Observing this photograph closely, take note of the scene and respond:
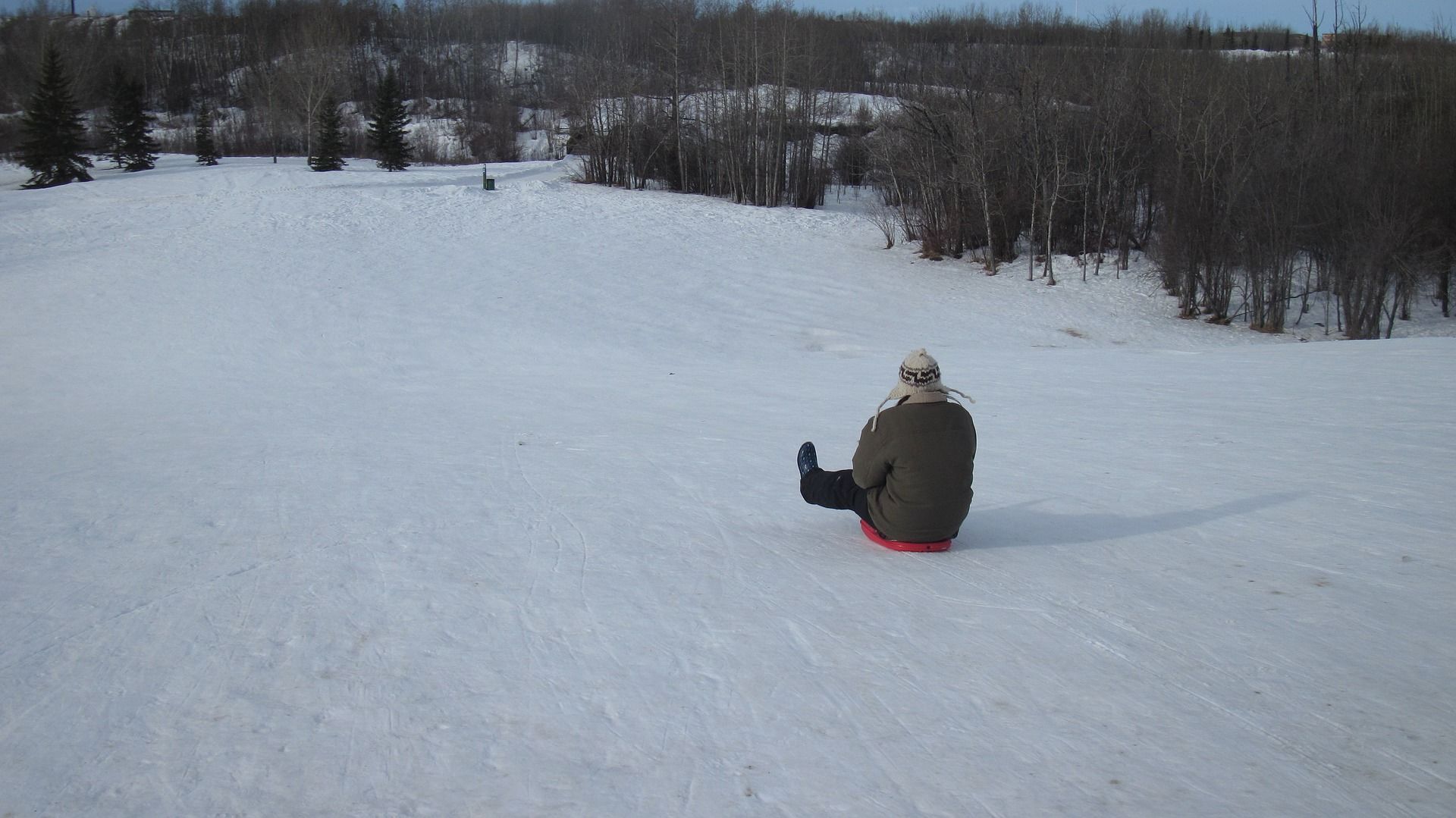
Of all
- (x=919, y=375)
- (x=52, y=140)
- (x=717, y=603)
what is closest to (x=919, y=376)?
(x=919, y=375)

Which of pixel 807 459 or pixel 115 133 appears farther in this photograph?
pixel 115 133

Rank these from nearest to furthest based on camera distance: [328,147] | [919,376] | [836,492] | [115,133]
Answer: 1. [919,376]
2. [836,492]
3. [328,147]
4. [115,133]

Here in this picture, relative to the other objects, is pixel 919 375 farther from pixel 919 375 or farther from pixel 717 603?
pixel 717 603

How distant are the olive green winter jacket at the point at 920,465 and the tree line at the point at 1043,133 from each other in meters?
30.7

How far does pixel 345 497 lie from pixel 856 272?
26649mm

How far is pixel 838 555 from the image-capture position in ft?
19.0

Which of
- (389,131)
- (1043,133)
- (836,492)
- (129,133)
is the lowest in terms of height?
(836,492)

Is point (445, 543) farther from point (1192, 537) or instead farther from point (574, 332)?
point (574, 332)

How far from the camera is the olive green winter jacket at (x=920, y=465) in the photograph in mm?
5344

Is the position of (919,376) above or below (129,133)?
below

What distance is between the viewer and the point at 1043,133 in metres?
35.2

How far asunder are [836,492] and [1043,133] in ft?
109

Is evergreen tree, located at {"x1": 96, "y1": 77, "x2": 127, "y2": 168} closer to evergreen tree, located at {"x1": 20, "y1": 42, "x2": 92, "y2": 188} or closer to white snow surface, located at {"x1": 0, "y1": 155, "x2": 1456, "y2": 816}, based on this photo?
evergreen tree, located at {"x1": 20, "y1": 42, "x2": 92, "y2": 188}

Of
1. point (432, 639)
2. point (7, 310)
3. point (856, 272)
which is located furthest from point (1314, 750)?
point (856, 272)
